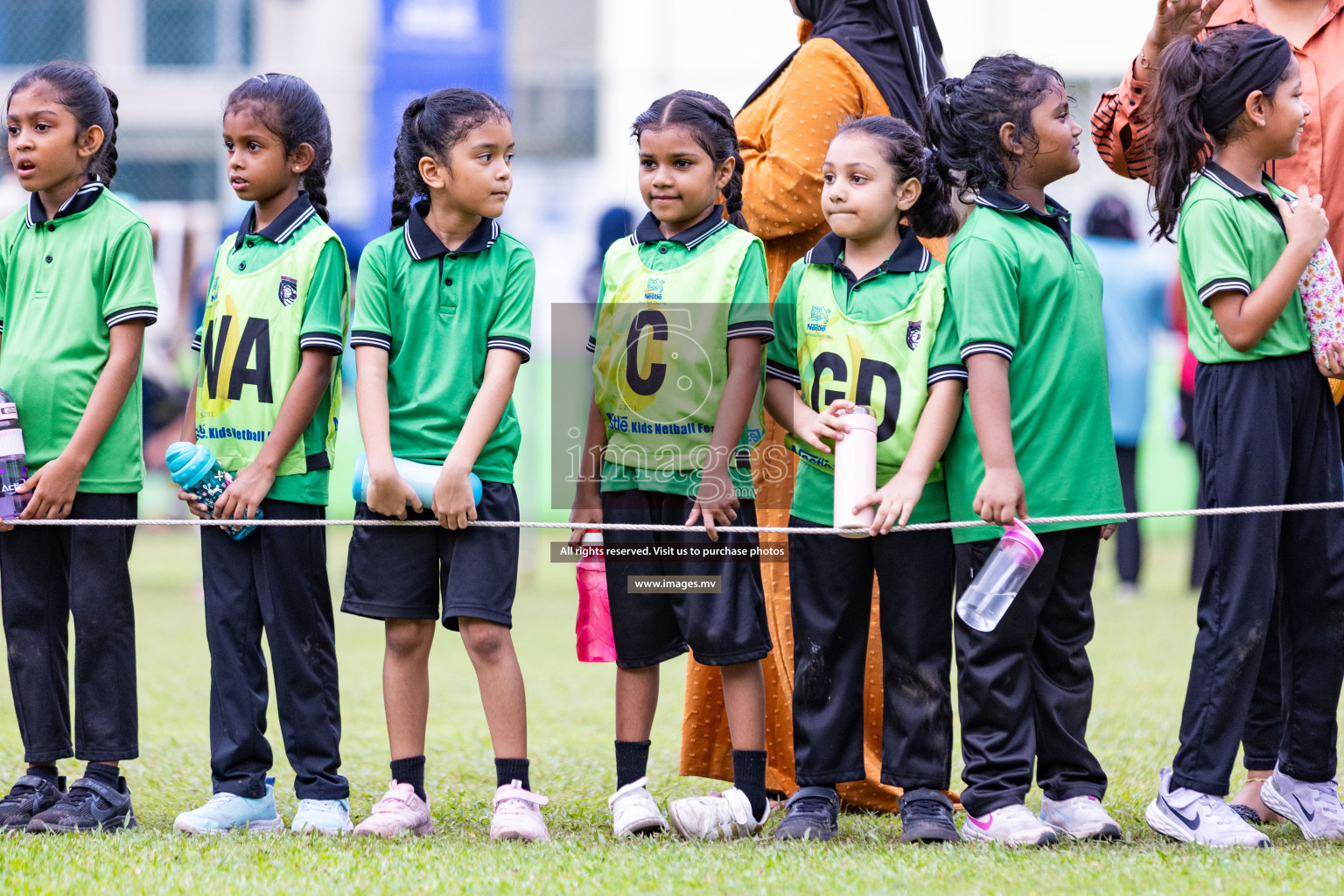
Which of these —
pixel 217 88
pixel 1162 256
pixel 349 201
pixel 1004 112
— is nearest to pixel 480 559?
pixel 1004 112

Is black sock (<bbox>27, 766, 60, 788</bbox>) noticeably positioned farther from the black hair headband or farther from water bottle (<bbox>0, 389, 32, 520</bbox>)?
the black hair headband

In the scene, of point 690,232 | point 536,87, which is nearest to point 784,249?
point 690,232

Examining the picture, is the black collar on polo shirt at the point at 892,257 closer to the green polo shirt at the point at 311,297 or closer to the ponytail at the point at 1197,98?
the ponytail at the point at 1197,98

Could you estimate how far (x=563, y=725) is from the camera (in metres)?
4.93

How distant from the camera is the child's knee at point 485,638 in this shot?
3178mm

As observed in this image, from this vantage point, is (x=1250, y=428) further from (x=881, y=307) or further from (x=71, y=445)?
(x=71, y=445)

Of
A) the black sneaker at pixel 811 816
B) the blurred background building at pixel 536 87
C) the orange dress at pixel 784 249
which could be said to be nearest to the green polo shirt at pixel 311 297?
the orange dress at pixel 784 249

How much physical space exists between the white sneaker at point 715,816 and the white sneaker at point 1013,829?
1.53ft

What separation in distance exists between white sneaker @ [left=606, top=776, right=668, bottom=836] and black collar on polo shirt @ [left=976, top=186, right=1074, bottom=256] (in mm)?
1416

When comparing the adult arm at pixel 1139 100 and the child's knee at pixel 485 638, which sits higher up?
the adult arm at pixel 1139 100

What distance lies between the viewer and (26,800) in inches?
131

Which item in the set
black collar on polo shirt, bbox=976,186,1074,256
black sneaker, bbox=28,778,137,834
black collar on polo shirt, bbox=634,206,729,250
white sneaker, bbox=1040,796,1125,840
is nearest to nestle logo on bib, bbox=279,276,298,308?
black collar on polo shirt, bbox=634,206,729,250

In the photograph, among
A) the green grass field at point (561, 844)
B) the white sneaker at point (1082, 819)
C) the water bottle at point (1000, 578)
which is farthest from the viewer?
the white sneaker at point (1082, 819)

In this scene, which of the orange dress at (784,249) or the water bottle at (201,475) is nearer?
the water bottle at (201,475)
